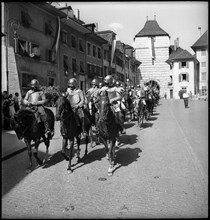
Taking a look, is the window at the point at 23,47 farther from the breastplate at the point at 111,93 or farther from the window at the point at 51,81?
the breastplate at the point at 111,93

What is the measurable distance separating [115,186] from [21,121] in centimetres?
294

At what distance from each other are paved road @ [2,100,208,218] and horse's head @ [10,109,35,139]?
1.06 meters

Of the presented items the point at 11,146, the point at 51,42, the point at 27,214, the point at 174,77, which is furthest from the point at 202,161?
the point at 174,77

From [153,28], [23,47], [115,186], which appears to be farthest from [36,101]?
[23,47]

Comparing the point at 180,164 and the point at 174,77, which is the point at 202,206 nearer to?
the point at 180,164

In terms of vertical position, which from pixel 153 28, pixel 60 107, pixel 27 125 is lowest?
pixel 27 125

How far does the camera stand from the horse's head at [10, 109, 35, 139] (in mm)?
6742

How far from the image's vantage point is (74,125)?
7391mm

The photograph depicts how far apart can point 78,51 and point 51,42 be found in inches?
245

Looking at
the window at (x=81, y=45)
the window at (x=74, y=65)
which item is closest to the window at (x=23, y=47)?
the window at (x=74, y=65)

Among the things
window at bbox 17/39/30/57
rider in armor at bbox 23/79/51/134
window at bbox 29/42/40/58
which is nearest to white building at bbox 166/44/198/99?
window at bbox 29/42/40/58

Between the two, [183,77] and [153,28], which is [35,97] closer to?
[153,28]

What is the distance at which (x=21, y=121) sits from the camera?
6.89 metres

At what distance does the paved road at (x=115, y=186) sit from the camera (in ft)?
14.6
